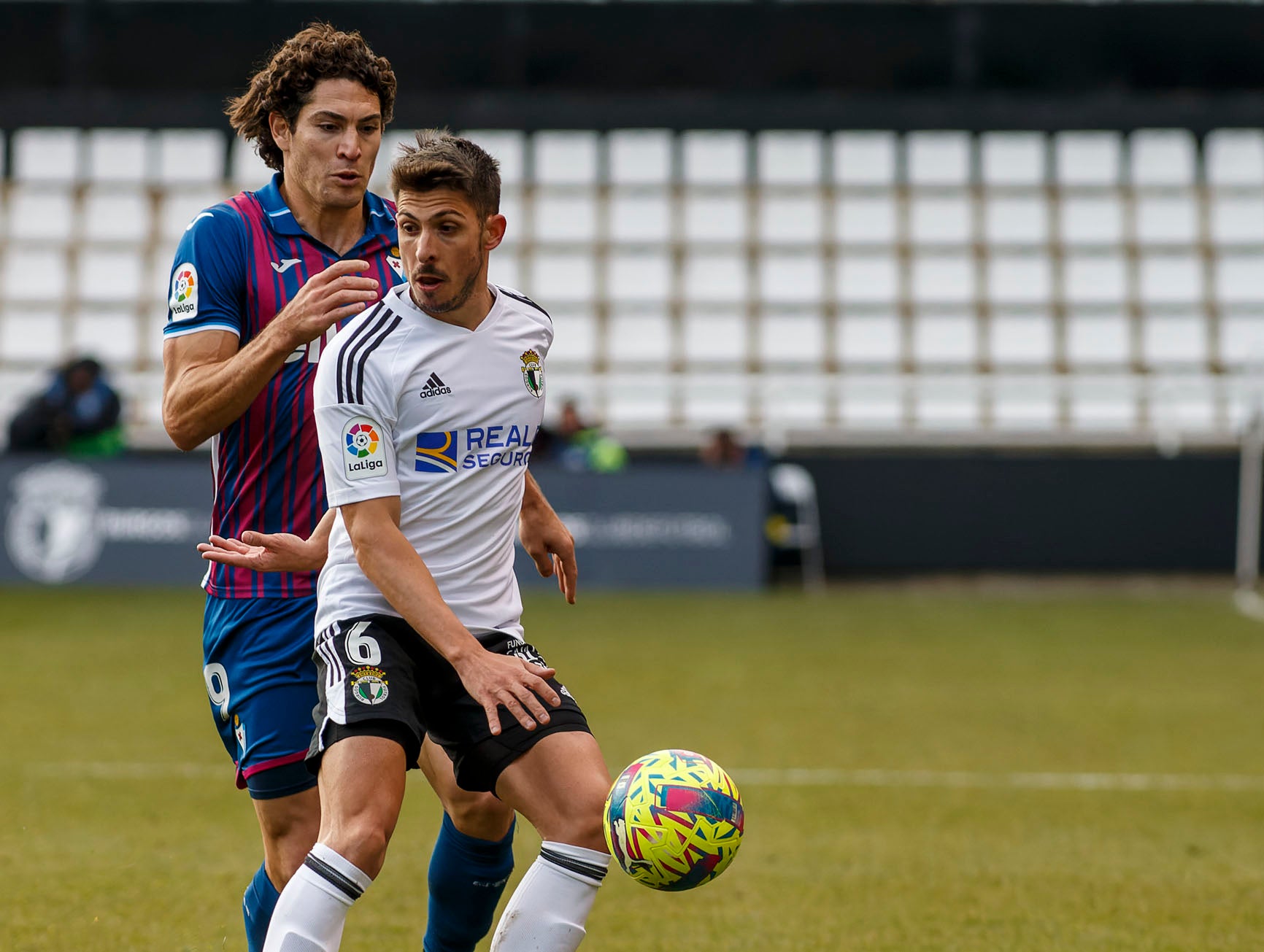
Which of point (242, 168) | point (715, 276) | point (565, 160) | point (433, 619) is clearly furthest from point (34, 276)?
point (433, 619)

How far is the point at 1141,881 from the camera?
17.3ft

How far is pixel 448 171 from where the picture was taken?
3.22 m

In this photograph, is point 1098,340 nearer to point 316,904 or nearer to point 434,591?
point 434,591

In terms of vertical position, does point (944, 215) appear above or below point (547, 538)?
above

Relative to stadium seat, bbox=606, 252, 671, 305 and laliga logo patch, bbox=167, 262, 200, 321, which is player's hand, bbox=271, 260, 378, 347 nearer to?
laliga logo patch, bbox=167, 262, 200, 321

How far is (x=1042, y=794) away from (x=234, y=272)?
4538 mm

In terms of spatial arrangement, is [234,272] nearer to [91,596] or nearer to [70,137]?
[91,596]

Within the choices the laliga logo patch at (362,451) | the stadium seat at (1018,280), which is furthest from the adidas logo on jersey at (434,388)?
the stadium seat at (1018,280)

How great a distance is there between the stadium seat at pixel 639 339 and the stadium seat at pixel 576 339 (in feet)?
0.90

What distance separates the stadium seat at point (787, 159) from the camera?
26.6m

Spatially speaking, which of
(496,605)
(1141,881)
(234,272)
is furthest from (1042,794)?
(234,272)

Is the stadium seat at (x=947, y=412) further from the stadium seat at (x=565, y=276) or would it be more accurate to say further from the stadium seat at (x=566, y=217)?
the stadium seat at (x=566, y=217)

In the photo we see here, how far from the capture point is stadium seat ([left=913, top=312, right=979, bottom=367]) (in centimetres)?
2641

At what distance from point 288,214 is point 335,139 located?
0.81 ft
